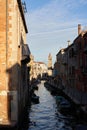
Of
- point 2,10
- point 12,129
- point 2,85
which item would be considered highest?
point 2,10

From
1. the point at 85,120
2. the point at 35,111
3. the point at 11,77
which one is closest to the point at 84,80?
the point at 35,111

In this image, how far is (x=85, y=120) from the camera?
1375 inches

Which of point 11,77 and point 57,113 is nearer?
point 11,77

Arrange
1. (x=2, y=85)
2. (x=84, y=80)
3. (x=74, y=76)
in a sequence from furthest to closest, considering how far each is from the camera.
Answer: (x=74, y=76) < (x=84, y=80) < (x=2, y=85)

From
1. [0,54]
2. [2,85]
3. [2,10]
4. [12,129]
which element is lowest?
[12,129]

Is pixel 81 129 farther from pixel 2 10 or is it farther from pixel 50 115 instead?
pixel 50 115

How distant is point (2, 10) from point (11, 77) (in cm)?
481

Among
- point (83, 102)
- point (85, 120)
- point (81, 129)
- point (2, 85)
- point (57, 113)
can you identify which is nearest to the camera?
point (81, 129)

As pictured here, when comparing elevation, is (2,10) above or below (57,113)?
above

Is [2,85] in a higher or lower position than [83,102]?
higher

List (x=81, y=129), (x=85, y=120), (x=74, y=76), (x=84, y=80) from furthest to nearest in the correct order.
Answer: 1. (x=74, y=76)
2. (x=84, y=80)
3. (x=85, y=120)
4. (x=81, y=129)

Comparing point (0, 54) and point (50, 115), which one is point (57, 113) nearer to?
point (50, 115)

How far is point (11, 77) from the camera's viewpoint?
26453mm

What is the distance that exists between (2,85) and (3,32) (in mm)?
3776
